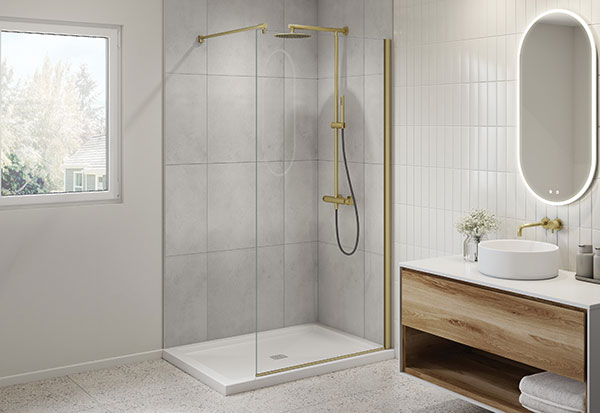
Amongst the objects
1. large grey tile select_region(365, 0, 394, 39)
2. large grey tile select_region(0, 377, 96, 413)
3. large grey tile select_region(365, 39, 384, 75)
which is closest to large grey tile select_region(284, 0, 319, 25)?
large grey tile select_region(365, 0, 394, 39)

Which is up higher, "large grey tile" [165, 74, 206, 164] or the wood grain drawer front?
"large grey tile" [165, 74, 206, 164]

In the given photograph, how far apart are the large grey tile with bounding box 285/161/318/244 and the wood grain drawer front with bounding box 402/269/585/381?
0.77 metres

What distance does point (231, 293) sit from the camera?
4.62 m

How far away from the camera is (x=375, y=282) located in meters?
4.35

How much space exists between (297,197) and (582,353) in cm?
179

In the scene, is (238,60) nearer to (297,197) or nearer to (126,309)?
(297,197)

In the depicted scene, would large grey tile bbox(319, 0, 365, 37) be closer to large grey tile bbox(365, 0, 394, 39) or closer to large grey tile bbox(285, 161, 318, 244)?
large grey tile bbox(365, 0, 394, 39)

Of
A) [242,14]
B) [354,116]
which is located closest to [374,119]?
[354,116]

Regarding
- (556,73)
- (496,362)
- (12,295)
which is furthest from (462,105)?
(12,295)

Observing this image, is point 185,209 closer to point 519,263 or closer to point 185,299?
point 185,299

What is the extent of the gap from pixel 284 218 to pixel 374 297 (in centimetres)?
83

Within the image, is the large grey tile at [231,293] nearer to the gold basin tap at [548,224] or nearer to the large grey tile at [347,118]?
the large grey tile at [347,118]

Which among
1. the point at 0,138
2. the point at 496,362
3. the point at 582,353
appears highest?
the point at 0,138

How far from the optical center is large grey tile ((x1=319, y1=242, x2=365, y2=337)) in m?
4.18
